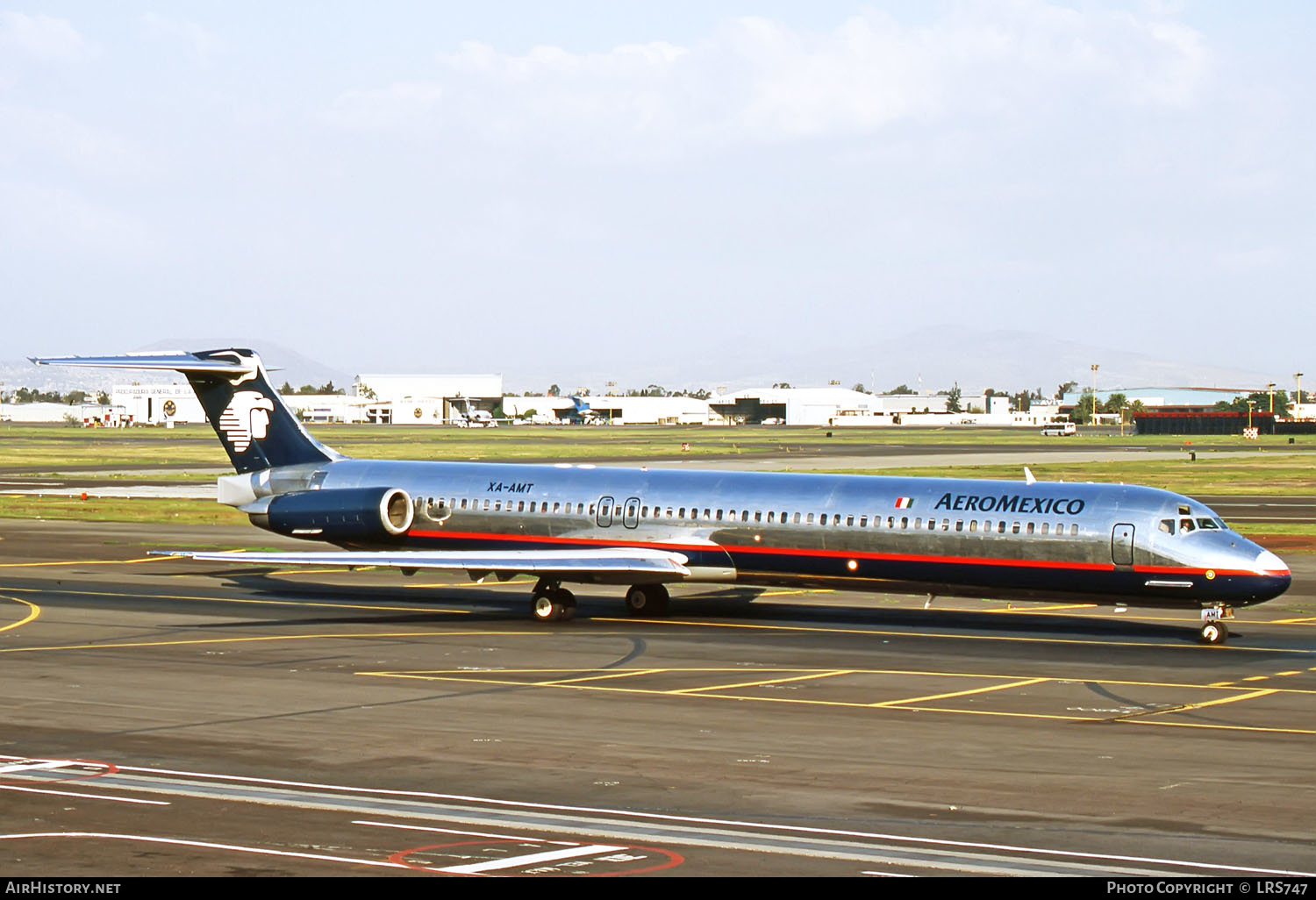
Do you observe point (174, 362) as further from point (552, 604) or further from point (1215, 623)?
point (1215, 623)

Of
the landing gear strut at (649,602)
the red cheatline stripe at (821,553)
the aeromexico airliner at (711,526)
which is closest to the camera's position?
the red cheatline stripe at (821,553)

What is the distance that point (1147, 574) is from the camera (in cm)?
3384

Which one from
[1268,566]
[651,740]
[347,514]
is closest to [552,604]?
[347,514]

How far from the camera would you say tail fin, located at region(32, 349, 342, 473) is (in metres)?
43.8

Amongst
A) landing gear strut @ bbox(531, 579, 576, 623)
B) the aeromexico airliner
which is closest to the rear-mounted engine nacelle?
the aeromexico airliner

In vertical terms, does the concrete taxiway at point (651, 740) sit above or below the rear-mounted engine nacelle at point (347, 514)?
below

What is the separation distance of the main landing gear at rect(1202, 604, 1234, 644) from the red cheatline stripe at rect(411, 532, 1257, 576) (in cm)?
106

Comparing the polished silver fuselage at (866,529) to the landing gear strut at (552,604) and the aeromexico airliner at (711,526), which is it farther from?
the landing gear strut at (552,604)

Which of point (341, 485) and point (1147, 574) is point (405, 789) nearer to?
point (1147, 574)

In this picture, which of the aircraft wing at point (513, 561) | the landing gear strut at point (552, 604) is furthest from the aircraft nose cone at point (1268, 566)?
the landing gear strut at point (552, 604)

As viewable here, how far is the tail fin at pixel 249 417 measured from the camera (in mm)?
43812

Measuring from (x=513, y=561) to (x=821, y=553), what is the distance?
23.5 feet

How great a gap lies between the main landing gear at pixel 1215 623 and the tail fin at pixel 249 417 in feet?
75.8
